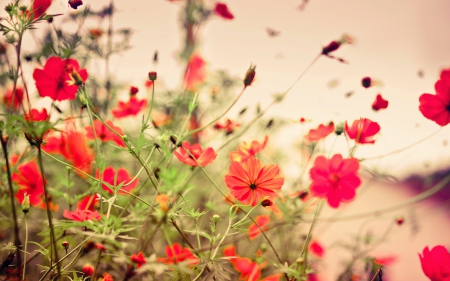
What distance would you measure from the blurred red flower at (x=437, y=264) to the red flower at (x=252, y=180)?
0.24m

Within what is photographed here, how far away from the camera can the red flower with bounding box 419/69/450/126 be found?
20.2 inches

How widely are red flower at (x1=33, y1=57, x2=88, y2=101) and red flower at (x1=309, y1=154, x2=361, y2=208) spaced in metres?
0.43

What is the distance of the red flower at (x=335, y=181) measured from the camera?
50 cm

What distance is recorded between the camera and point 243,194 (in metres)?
0.51

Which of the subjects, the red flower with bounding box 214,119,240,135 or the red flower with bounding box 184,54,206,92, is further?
the red flower with bounding box 184,54,206,92

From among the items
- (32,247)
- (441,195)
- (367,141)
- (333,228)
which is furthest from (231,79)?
(441,195)

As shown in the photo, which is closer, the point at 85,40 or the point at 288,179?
the point at 85,40

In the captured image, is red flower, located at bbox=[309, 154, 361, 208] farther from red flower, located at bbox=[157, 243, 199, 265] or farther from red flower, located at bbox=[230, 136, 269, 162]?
red flower, located at bbox=[157, 243, 199, 265]

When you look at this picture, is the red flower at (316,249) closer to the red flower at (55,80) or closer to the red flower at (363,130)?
the red flower at (363,130)

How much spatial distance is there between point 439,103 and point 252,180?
0.35 m

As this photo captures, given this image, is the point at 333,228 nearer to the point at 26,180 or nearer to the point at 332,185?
the point at 332,185

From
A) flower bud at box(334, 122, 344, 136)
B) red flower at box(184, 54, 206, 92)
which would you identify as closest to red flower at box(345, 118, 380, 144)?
flower bud at box(334, 122, 344, 136)

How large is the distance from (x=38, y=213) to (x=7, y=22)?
28.0 inches

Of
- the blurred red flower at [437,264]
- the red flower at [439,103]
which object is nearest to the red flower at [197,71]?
the red flower at [439,103]
